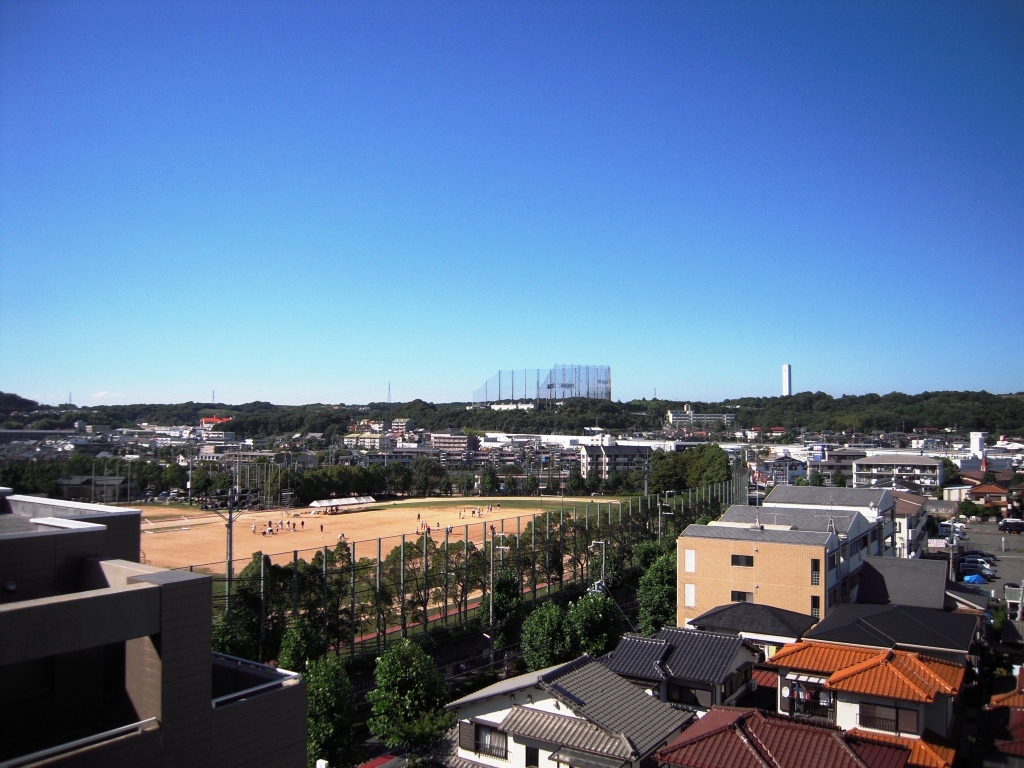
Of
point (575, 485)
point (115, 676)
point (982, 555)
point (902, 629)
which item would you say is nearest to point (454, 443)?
point (575, 485)

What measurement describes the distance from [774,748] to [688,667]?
8.76 ft

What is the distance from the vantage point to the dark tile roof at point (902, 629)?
963cm

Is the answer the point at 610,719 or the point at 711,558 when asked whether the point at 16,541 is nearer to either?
the point at 610,719

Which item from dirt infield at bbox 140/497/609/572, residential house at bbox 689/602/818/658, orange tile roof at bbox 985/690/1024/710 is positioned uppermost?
orange tile roof at bbox 985/690/1024/710

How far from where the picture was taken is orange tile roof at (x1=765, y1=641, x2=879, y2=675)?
8.42 meters

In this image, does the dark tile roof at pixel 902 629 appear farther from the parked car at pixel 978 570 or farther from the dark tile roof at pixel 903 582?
the parked car at pixel 978 570

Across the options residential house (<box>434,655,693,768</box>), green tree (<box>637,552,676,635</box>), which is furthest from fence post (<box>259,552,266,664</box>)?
green tree (<box>637,552,676,635</box>)

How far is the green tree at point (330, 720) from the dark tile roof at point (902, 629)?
6.35 meters

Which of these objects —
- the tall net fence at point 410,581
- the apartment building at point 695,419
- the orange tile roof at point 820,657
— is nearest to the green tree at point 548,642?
A: the tall net fence at point 410,581

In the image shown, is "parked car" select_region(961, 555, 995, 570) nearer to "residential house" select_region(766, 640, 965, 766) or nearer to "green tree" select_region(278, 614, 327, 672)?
"residential house" select_region(766, 640, 965, 766)

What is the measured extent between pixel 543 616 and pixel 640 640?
95.4 inches

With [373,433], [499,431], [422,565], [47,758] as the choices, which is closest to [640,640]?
[422,565]

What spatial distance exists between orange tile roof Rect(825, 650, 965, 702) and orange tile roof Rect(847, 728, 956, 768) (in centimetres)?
41

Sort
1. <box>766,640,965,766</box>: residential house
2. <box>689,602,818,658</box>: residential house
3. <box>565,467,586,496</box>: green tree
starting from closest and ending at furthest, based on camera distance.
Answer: <box>766,640,965,766</box>: residential house, <box>689,602,818,658</box>: residential house, <box>565,467,586,496</box>: green tree
